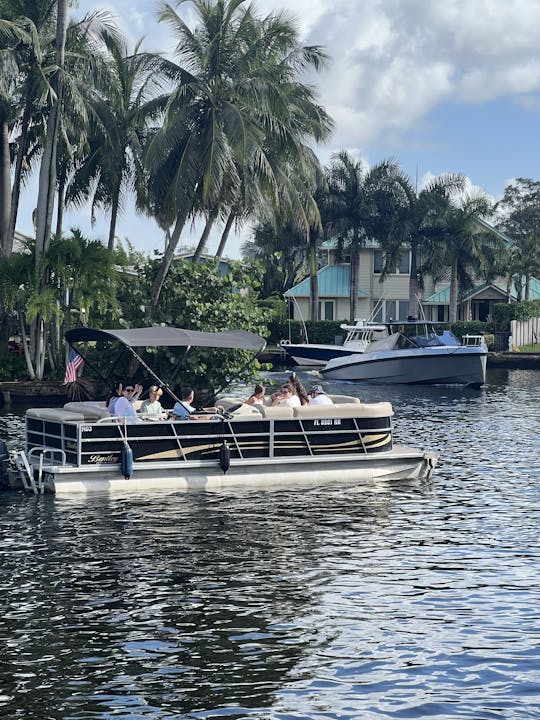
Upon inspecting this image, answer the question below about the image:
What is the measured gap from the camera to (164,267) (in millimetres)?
40500

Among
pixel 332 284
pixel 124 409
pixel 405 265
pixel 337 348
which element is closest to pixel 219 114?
pixel 124 409

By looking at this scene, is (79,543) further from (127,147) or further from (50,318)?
(127,147)

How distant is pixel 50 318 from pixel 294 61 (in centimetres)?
1547

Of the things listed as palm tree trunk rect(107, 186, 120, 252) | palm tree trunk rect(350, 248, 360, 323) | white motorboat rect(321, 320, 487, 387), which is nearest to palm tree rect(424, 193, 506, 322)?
palm tree trunk rect(350, 248, 360, 323)

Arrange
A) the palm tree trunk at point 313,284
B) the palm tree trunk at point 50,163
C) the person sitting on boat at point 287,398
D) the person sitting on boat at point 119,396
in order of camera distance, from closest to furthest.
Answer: the person sitting on boat at point 119,396, the person sitting on boat at point 287,398, the palm tree trunk at point 50,163, the palm tree trunk at point 313,284

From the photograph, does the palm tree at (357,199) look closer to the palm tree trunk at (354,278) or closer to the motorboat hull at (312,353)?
the palm tree trunk at (354,278)

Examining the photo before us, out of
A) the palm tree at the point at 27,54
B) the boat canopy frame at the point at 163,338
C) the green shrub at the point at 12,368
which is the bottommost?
the green shrub at the point at 12,368

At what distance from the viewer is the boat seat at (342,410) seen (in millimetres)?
22484

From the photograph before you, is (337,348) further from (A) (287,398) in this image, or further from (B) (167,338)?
(B) (167,338)

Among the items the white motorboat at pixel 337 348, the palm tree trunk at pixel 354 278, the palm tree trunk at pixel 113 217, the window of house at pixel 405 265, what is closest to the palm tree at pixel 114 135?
the palm tree trunk at pixel 113 217

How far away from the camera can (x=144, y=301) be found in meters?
40.9

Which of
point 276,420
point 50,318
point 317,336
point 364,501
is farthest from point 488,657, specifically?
point 317,336

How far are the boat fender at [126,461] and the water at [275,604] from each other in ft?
1.74

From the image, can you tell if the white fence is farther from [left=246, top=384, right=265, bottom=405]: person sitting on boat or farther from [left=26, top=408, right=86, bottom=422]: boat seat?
[left=26, top=408, right=86, bottom=422]: boat seat
